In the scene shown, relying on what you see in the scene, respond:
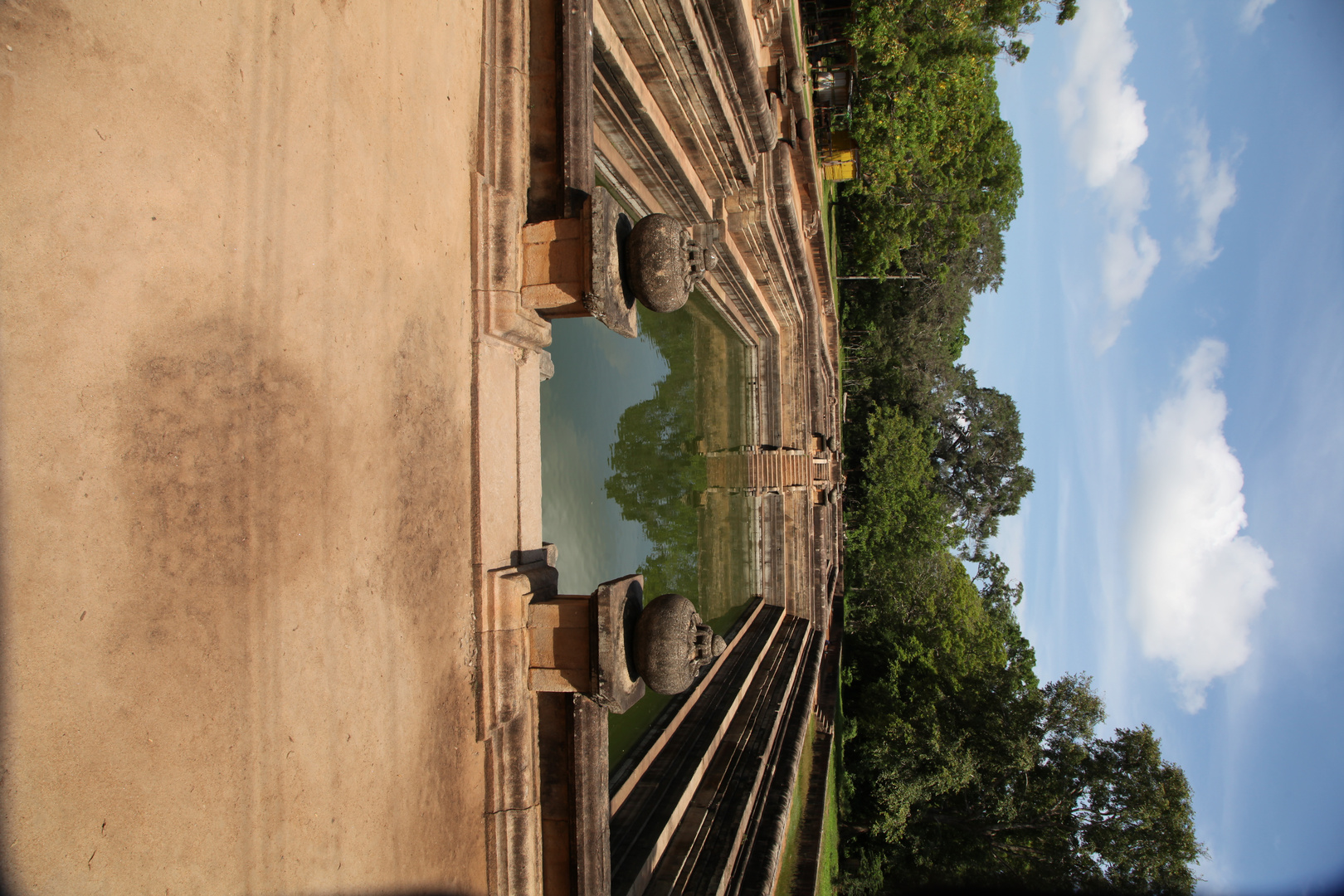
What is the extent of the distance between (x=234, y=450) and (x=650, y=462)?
864 centimetres

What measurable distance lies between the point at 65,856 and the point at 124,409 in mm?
1726

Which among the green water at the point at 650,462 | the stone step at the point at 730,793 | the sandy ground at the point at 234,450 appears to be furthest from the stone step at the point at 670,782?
the sandy ground at the point at 234,450

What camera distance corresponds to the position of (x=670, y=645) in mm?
5062

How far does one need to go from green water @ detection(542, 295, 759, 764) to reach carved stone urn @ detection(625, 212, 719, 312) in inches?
115

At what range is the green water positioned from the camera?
8.42m

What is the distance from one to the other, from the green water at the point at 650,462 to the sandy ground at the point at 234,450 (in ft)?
11.7

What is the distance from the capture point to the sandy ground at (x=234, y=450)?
2418 millimetres

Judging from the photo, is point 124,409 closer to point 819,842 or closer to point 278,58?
point 278,58

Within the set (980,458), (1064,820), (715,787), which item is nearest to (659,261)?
(715,787)

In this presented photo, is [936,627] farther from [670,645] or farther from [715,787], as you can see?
[670,645]

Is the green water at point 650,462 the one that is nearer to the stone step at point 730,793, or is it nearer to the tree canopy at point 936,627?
the stone step at point 730,793

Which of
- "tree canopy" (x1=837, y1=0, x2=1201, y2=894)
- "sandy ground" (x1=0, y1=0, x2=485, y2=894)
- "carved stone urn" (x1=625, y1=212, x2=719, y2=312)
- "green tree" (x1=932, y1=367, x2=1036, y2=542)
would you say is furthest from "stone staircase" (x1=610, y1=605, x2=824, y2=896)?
"green tree" (x1=932, y1=367, x2=1036, y2=542)

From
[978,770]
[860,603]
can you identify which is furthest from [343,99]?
[860,603]

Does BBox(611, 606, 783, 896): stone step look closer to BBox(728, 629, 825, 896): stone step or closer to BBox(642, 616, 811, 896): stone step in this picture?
BBox(642, 616, 811, 896): stone step
